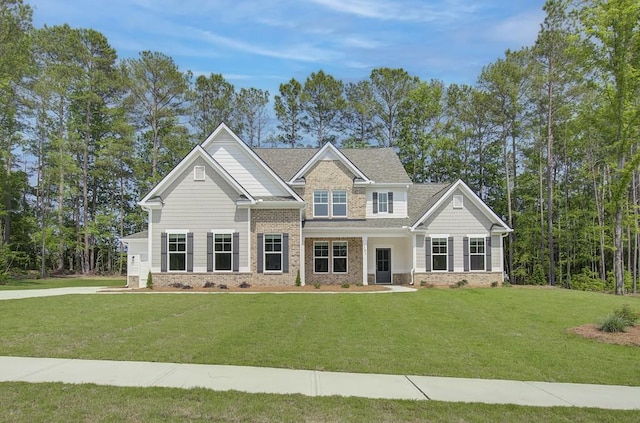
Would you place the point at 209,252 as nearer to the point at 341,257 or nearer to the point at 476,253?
the point at 341,257

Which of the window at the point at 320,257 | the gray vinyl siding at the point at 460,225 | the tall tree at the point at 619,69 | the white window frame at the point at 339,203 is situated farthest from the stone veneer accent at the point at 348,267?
the tall tree at the point at 619,69

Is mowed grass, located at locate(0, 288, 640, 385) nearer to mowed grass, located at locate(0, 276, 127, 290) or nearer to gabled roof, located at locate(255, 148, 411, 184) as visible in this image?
mowed grass, located at locate(0, 276, 127, 290)

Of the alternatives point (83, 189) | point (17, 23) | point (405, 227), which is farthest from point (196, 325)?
point (83, 189)

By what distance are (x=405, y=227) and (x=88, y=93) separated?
97.0 ft

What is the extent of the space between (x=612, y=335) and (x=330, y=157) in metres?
17.9

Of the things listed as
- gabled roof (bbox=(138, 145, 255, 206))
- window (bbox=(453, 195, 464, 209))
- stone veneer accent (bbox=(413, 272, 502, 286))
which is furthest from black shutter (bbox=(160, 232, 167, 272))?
window (bbox=(453, 195, 464, 209))

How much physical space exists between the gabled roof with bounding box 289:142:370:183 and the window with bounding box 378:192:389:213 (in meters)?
1.45

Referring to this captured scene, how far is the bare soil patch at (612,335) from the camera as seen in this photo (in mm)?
10210

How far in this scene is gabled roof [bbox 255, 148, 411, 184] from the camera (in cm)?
2753

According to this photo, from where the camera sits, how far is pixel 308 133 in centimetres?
4728

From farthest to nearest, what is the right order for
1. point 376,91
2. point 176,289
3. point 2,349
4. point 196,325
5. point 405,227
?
point 376,91
point 405,227
point 176,289
point 196,325
point 2,349

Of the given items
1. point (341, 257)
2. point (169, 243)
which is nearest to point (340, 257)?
point (341, 257)

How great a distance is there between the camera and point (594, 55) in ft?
81.4

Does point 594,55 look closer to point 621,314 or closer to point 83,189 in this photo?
point 621,314
